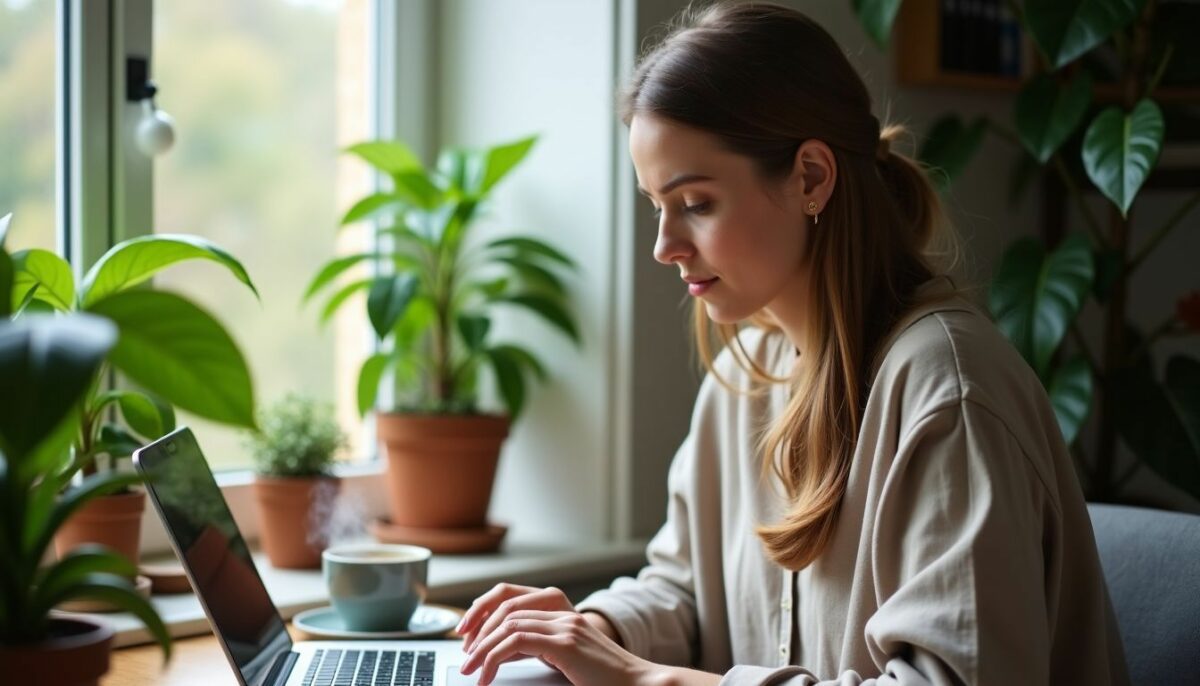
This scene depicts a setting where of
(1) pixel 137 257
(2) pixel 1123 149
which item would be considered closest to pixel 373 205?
(1) pixel 137 257

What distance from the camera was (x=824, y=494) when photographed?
4.12 ft

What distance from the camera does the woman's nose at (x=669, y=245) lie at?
4.25 ft

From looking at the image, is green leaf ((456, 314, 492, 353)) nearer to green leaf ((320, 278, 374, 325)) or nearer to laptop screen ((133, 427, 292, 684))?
green leaf ((320, 278, 374, 325))

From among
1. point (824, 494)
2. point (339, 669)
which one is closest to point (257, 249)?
point (339, 669)

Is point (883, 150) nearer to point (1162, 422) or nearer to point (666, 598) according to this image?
point (666, 598)

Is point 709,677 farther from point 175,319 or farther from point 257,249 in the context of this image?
point 257,249

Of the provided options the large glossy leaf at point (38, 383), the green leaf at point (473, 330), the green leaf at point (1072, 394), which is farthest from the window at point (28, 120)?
the green leaf at point (1072, 394)

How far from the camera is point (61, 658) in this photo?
0.73 meters

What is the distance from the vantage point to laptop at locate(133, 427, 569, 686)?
1.11m

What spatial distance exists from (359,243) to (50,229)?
0.56 metres

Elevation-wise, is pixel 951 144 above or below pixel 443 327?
above

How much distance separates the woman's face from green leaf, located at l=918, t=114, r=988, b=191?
876 mm

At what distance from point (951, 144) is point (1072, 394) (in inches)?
18.2

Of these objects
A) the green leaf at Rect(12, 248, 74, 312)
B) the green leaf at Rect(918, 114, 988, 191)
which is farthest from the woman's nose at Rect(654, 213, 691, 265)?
the green leaf at Rect(918, 114, 988, 191)
